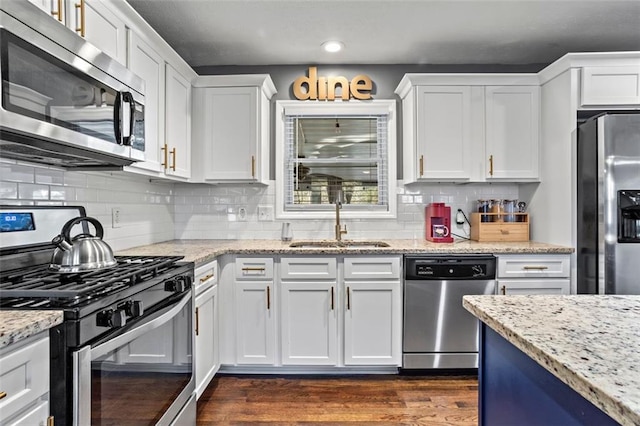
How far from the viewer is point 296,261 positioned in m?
2.50

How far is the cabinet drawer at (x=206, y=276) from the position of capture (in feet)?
6.85

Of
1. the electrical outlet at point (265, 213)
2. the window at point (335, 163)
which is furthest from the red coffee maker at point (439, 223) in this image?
the electrical outlet at point (265, 213)

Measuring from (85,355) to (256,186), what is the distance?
2200 mm

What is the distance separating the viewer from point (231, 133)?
280 cm

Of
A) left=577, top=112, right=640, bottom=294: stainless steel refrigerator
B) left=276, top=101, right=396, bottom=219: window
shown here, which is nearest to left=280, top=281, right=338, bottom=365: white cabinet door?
left=276, top=101, right=396, bottom=219: window

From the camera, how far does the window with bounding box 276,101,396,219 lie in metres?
3.18

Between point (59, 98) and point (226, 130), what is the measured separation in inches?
62.3

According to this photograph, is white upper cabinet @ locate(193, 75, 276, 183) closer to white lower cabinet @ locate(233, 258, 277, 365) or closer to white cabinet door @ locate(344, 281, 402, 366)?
white lower cabinet @ locate(233, 258, 277, 365)

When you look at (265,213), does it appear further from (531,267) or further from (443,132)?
(531,267)

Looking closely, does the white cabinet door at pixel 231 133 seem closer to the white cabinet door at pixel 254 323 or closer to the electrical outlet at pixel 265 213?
the electrical outlet at pixel 265 213

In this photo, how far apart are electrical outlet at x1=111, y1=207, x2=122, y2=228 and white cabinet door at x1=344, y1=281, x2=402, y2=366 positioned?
60.4 inches

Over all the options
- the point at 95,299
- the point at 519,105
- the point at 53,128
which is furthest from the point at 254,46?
the point at 95,299

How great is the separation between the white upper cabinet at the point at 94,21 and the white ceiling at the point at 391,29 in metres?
0.57

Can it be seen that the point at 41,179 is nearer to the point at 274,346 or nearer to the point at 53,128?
the point at 53,128
